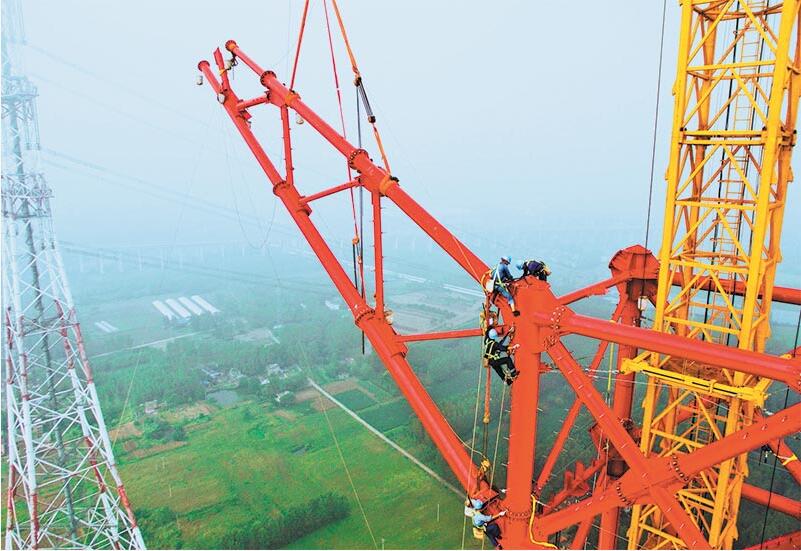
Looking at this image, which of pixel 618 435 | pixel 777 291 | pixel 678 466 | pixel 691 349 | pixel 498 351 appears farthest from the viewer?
pixel 777 291

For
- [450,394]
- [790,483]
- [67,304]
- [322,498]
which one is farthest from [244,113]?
[450,394]

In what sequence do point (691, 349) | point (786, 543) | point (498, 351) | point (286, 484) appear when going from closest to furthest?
point (691, 349), point (498, 351), point (786, 543), point (286, 484)

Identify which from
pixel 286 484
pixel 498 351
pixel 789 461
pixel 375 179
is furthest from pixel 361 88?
pixel 286 484

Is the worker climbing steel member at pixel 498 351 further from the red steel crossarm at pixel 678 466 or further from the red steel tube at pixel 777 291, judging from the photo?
the red steel tube at pixel 777 291

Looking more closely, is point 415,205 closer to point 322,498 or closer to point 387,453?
point 322,498

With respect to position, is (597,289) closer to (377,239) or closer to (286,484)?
(377,239)

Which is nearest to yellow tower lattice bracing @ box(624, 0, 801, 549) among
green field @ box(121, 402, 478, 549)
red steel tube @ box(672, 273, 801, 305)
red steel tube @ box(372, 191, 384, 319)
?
red steel tube @ box(672, 273, 801, 305)
